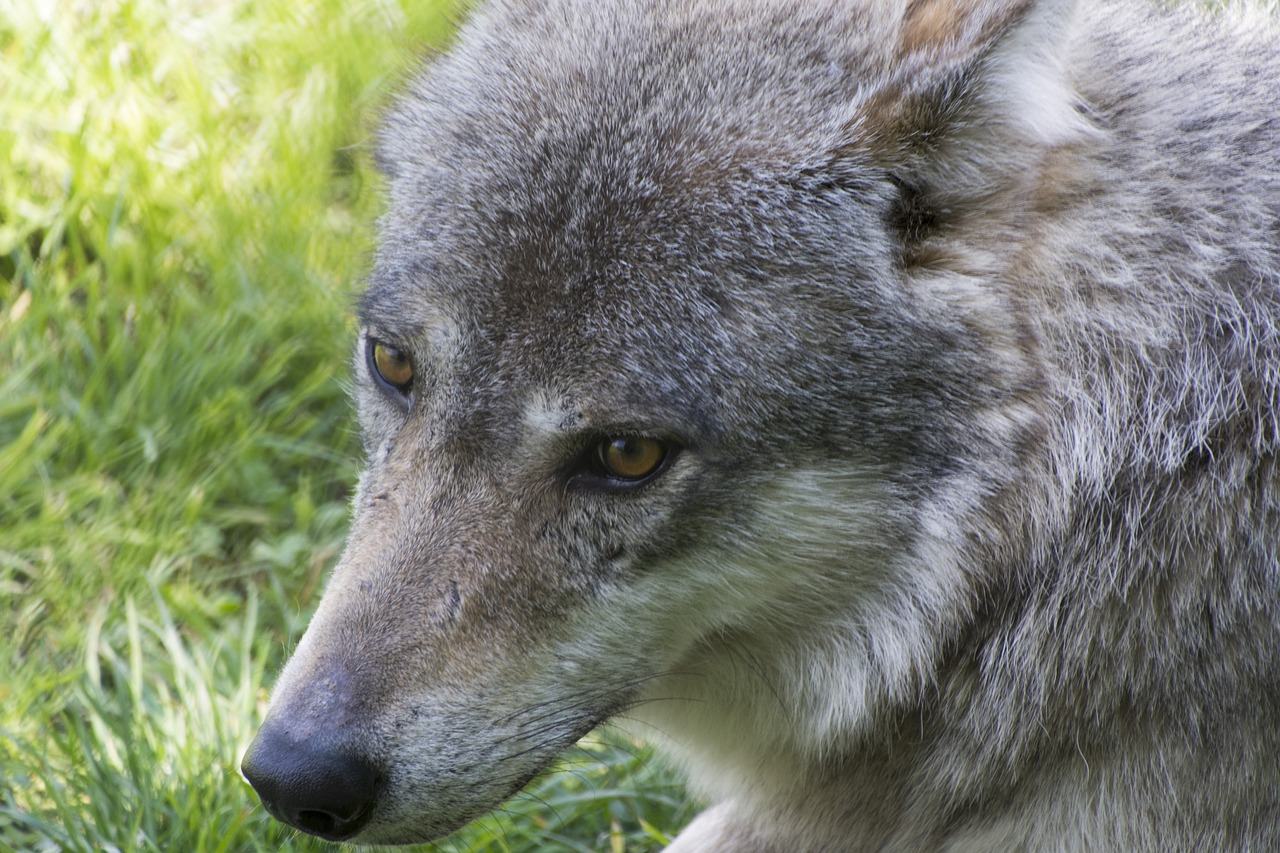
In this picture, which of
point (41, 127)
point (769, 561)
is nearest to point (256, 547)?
Result: point (41, 127)

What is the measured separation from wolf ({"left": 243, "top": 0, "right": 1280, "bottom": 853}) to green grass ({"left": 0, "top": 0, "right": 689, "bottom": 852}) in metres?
1.07

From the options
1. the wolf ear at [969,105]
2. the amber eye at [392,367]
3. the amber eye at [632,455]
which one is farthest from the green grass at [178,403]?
the wolf ear at [969,105]

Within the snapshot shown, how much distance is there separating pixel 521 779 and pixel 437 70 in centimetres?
184

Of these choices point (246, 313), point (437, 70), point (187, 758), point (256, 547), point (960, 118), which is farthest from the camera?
point (246, 313)

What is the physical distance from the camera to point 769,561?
3.02 meters

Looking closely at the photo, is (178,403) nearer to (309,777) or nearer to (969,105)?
(309,777)

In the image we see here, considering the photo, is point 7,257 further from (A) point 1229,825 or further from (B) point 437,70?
(A) point 1229,825

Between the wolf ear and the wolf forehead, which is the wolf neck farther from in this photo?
→ the wolf forehead

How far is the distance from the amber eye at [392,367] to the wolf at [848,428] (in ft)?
0.26

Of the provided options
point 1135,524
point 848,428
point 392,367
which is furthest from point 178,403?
point 1135,524

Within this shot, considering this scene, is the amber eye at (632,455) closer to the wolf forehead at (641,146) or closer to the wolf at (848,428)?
the wolf at (848,428)

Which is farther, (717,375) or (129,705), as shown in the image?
(129,705)

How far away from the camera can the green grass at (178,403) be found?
3.98 meters

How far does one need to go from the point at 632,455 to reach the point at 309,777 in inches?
37.3
